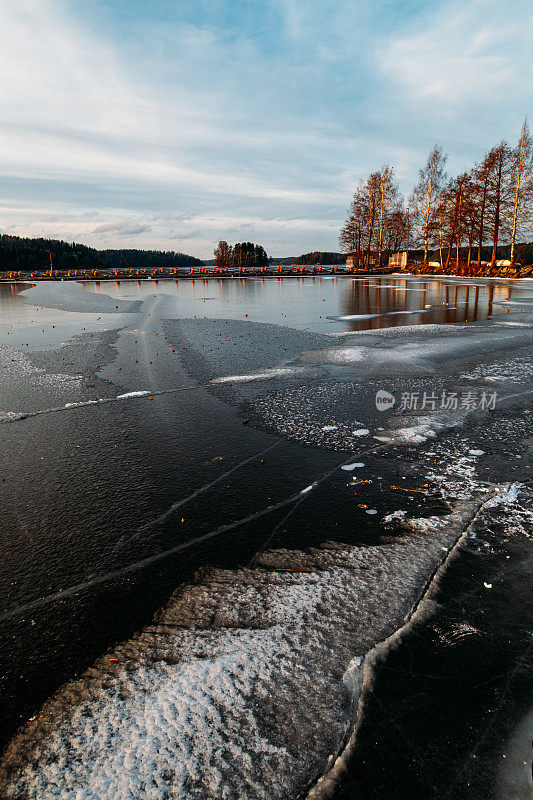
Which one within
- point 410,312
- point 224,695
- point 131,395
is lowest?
point 224,695

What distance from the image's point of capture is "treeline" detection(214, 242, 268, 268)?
119 m

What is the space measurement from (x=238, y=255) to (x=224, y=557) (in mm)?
126406

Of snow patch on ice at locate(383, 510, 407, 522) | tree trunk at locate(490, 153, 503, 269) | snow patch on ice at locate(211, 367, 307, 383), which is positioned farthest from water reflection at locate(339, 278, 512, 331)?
tree trunk at locate(490, 153, 503, 269)

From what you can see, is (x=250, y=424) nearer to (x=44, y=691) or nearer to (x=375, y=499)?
(x=375, y=499)

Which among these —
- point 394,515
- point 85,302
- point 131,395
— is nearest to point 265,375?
point 131,395

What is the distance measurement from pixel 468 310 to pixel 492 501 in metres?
15.5

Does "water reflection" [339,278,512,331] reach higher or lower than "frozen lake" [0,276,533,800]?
higher

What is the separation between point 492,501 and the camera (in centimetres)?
359

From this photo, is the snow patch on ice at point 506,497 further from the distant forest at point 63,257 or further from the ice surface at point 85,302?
the distant forest at point 63,257

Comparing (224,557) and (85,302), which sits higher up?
(85,302)

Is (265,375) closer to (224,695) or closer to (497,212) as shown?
(224,695)

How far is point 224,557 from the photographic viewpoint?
298 cm

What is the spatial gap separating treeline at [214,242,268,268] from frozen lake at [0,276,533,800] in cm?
11380

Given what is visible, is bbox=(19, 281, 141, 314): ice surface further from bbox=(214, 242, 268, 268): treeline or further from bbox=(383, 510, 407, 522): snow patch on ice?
bbox=(214, 242, 268, 268): treeline
